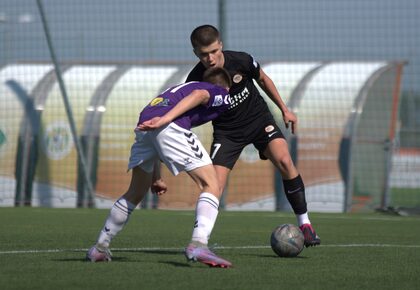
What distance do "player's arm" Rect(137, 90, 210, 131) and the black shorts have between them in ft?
5.28

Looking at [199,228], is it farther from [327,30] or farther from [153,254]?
[327,30]

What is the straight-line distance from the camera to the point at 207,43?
25.1 feet

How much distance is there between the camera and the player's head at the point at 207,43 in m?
7.61

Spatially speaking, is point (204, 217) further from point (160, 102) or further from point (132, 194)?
point (160, 102)

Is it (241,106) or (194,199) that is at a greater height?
(241,106)

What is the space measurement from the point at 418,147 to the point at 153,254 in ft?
38.9

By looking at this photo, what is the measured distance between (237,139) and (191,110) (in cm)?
167

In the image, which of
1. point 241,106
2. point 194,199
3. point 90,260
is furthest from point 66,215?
point 90,260

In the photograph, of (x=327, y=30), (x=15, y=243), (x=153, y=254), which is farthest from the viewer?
(x=327, y=30)

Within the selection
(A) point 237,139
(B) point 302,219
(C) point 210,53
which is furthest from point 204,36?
(B) point 302,219

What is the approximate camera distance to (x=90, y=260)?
23.5 ft

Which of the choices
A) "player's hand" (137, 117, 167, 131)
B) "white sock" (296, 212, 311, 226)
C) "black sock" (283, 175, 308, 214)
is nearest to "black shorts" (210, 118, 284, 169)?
"black sock" (283, 175, 308, 214)

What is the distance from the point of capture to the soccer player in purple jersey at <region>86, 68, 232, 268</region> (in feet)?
22.3

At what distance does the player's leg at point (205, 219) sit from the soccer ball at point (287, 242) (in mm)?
874
